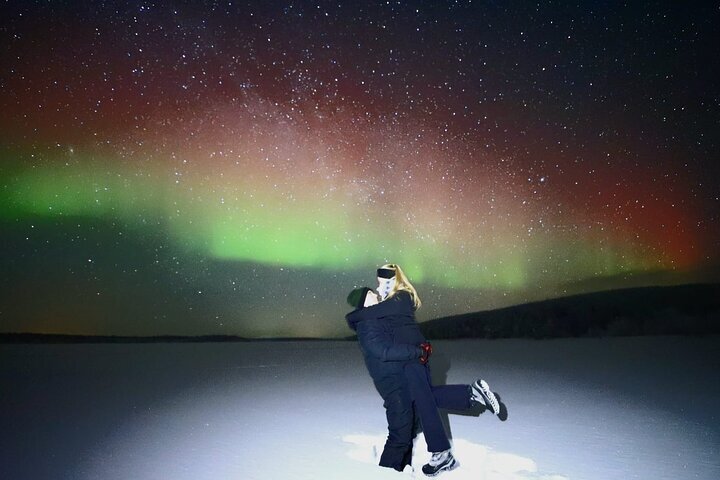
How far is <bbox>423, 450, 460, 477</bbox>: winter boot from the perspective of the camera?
3936 millimetres

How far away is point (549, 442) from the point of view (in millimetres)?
5086

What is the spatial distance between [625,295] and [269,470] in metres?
79.2

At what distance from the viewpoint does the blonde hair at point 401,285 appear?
4.14m

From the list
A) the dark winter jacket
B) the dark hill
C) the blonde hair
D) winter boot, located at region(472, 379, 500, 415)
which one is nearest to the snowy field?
winter boot, located at region(472, 379, 500, 415)

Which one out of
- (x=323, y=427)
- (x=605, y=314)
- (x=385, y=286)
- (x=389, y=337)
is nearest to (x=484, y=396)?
(x=389, y=337)

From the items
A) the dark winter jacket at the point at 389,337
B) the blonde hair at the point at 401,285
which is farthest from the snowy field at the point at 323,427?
the blonde hair at the point at 401,285

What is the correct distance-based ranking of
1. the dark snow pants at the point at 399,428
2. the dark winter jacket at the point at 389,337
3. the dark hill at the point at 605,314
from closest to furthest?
the dark winter jacket at the point at 389,337, the dark snow pants at the point at 399,428, the dark hill at the point at 605,314

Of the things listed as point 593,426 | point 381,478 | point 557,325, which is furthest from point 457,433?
point 557,325

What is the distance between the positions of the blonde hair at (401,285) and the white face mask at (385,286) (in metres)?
0.03

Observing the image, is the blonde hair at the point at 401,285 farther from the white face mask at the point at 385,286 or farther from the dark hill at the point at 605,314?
the dark hill at the point at 605,314

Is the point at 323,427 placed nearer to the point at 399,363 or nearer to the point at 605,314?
the point at 399,363

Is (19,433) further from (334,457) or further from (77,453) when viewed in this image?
(334,457)

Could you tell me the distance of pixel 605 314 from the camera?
7125 centimetres

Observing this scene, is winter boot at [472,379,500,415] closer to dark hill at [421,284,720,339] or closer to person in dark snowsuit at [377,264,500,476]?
person in dark snowsuit at [377,264,500,476]
